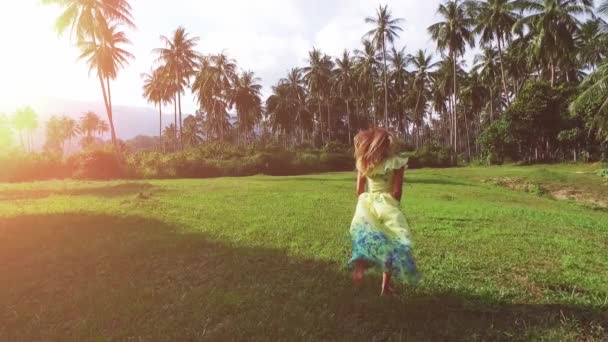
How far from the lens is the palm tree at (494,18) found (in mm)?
47375

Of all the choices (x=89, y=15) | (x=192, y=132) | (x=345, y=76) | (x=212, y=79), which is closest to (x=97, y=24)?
(x=89, y=15)

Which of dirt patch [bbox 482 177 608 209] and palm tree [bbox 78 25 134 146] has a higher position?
palm tree [bbox 78 25 134 146]

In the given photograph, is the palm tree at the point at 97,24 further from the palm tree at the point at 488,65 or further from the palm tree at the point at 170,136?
the palm tree at the point at 170,136

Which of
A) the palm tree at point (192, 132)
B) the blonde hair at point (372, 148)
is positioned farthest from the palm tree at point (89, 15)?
the palm tree at point (192, 132)

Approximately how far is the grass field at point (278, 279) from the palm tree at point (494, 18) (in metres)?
41.7

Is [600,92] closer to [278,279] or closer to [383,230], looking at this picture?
[383,230]

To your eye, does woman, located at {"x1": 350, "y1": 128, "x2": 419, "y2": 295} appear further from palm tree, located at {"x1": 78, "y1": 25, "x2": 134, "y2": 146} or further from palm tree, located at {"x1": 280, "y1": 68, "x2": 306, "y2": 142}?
palm tree, located at {"x1": 280, "y1": 68, "x2": 306, "y2": 142}

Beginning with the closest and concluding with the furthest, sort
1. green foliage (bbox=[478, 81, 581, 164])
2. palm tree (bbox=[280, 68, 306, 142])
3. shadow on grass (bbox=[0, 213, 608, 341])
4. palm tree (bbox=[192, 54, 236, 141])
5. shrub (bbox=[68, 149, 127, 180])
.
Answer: shadow on grass (bbox=[0, 213, 608, 341])
shrub (bbox=[68, 149, 127, 180])
green foliage (bbox=[478, 81, 581, 164])
palm tree (bbox=[192, 54, 236, 141])
palm tree (bbox=[280, 68, 306, 142])

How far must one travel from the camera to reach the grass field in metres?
4.64

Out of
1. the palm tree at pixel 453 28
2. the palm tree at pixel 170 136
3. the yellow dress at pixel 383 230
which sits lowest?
the yellow dress at pixel 383 230

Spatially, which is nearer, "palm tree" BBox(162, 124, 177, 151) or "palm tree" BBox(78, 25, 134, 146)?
"palm tree" BBox(78, 25, 134, 146)

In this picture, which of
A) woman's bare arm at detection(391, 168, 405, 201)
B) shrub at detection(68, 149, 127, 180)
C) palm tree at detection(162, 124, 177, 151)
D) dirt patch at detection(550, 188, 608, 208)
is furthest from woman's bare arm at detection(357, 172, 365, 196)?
palm tree at detection(162, 124, 177, 151)

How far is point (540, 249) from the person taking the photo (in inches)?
329

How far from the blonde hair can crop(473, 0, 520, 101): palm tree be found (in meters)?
49.2
